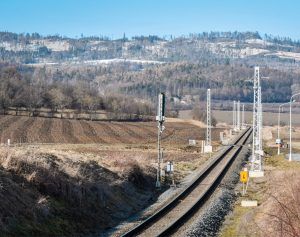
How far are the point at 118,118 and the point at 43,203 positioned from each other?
377ft

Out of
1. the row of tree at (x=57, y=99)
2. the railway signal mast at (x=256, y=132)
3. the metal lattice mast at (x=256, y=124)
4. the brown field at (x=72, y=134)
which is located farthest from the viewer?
the row of tree at (x=57, y=99)

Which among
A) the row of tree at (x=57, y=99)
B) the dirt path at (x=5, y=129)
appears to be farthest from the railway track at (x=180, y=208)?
the row of tree at (x=57, y=99)

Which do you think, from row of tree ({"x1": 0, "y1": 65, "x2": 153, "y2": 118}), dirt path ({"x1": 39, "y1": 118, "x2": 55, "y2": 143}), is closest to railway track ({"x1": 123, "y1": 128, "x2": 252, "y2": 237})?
dirt path ({"x1": 39, "y1": 118, "x2": 55, "y2": 143})

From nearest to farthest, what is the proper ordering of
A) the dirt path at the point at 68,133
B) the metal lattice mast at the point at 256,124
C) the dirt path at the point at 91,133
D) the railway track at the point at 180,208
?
the railway track at the point at 180,208 < the metal lattice mast at the point at 256,124 < the dirt path at the point at 68,133 < the dirt path at the point at 91,133

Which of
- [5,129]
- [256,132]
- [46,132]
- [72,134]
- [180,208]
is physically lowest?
[72,134]

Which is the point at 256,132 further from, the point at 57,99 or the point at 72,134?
the point at 57,99

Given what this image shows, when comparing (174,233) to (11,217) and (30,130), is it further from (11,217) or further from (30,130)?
(30,130)

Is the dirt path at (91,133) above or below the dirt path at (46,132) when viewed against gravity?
below

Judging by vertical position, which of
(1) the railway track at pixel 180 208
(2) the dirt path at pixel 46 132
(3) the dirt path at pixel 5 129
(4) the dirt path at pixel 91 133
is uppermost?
(1) the railway track at pixel 180 208

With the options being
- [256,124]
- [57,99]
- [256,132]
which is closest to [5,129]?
[256,132]

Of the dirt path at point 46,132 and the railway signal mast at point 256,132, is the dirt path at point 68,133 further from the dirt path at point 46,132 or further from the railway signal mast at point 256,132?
the railway signal mast at point 256,132

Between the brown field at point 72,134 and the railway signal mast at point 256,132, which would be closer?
the railway signal mast at point 256,132

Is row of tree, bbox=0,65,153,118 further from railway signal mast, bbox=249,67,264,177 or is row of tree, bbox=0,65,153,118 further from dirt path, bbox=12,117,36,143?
railway signal mast, bbox=249,67,264,177

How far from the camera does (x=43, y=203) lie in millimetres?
18984
